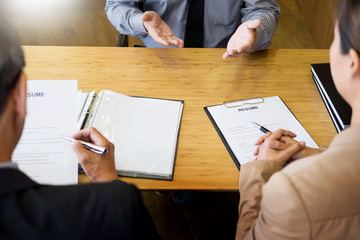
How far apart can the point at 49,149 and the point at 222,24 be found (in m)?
0.99

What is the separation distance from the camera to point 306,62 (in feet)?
4.69

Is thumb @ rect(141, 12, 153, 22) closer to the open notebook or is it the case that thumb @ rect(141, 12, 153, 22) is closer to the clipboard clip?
the open notebook

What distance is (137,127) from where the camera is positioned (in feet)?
3.73

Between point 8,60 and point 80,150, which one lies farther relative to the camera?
point 80,150

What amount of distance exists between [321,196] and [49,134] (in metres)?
0.76

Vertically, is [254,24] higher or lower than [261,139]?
higher

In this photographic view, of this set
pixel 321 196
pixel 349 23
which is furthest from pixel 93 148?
pixel 349 23

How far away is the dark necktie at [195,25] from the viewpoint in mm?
1616

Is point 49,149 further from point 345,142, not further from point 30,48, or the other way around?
point 345,142

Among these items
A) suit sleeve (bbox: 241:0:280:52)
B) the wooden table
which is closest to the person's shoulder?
the wooden table

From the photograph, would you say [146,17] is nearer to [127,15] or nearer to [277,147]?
[127,15]

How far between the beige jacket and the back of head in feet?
1.71

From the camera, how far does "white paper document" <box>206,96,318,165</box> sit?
1105 mm

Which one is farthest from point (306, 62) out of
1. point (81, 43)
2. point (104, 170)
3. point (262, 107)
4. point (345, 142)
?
point (81, 43)
